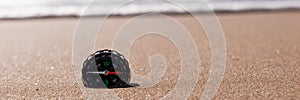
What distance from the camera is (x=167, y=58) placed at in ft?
8.66

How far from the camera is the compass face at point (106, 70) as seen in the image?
1.83 metres

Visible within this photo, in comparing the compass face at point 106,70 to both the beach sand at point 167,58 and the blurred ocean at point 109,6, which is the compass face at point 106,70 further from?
the blurred ocean at point 109,6

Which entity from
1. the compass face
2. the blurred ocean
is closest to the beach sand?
the compass face

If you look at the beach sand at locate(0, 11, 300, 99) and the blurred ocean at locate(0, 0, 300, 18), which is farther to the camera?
the blurred ocean at locate(0, 0, 300, 18)

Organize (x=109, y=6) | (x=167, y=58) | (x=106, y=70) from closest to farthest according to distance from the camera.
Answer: (x=106, y=70) → (x=167, y=58) → (x=109, y=6)

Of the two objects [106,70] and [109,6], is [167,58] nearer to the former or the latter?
[106,70]

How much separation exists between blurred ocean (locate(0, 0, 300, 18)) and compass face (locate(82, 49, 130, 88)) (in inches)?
120

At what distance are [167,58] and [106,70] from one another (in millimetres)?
828

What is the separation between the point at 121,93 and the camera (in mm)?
1850

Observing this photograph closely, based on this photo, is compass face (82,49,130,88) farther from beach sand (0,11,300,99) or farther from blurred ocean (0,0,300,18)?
blurred ocean (0,0,300,18)

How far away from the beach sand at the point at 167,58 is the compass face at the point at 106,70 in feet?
0.13

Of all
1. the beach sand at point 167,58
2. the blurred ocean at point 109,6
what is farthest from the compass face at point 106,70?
the blurred ocean at point 109,6

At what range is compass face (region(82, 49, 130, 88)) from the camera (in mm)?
1834

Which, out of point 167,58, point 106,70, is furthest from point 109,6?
point 106,70
